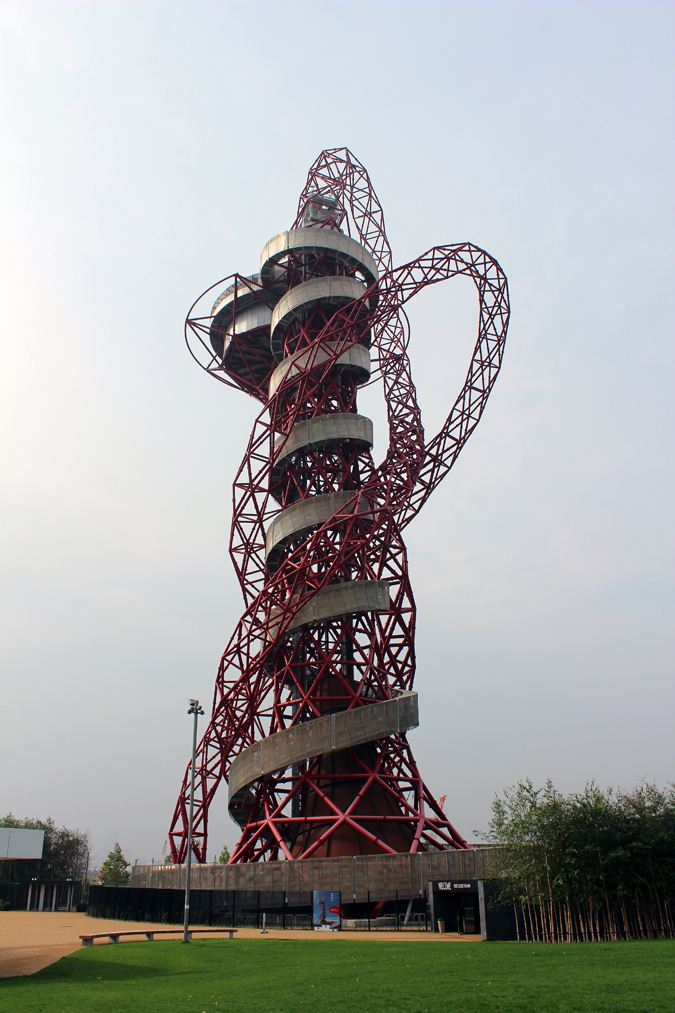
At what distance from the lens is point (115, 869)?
6456cm

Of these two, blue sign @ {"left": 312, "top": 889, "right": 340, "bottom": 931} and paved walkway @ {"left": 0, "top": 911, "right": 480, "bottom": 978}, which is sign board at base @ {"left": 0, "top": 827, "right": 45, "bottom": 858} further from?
blue sign @ {"left": 312, "top": 889, "right": 340, "bottom": 931}

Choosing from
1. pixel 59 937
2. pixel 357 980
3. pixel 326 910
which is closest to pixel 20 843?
pixel 59 937

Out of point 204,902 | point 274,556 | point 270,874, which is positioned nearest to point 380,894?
point 270,874

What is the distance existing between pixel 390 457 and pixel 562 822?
1953 cm

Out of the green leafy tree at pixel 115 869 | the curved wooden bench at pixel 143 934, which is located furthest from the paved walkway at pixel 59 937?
the green leafy tree at pixel 115 869

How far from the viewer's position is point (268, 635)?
123ft

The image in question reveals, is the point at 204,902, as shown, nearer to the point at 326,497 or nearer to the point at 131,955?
the point at 131,955

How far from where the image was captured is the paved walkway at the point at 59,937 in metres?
17.8

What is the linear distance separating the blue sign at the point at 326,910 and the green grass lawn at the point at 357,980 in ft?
22.1

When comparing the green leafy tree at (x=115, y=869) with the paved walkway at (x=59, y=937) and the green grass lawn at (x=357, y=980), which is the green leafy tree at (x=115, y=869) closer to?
the paved walkway at (x=59, y=937)

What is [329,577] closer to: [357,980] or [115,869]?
[357,980]

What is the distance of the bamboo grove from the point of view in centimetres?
2241

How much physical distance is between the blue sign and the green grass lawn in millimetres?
6735

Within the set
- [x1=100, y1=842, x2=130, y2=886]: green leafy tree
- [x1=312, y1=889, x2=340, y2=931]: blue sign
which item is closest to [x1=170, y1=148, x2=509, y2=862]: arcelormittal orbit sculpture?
[x1=312, y1=889, x2=340, y2=931]: blue sign
